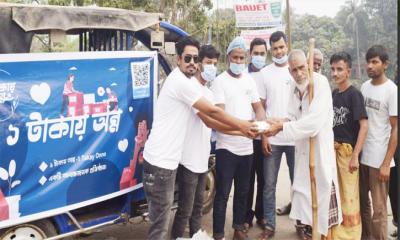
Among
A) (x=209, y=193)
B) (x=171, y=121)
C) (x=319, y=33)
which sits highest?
(x=319, y=33)

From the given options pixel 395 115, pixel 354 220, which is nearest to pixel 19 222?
pixel 354 220

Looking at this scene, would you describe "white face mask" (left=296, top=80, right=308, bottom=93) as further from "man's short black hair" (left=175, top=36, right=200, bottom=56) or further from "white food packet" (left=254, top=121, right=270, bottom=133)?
"man's short black hair" (left=175, top=36, right=200, bottom=56)

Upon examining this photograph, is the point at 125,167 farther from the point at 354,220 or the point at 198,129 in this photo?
the point at 354,220

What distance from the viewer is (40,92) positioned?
3182 millimetres

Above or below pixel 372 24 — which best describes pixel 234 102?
below

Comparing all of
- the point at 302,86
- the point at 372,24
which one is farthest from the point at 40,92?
the point at 372,24

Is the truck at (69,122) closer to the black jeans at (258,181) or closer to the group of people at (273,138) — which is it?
the group of people at (273,138)

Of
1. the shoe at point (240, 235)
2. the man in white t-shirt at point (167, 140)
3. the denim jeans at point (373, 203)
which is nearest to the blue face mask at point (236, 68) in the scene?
the man in white t-shirt at point (167, 140)

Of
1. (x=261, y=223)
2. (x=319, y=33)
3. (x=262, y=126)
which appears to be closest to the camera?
(x=262, y=126)

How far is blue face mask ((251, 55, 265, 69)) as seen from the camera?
456cm

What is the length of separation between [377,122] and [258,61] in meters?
1.30

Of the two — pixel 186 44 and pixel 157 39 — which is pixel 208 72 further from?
pixel 157 39

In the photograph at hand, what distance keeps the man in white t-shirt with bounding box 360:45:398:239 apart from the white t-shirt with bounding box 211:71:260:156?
1057mm

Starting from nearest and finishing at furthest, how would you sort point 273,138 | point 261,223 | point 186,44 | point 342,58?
point 186,44 → point 342,58 → point 273,138 → point 261,223
